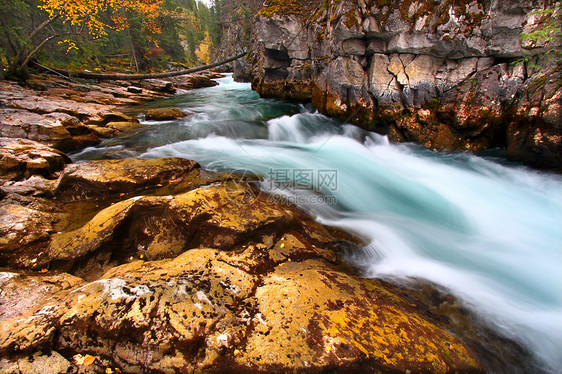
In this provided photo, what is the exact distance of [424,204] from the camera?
19.1 feet

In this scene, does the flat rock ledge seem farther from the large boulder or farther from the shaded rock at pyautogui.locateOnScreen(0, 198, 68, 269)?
the large boulder

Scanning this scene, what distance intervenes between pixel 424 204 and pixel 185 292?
5906 millimetres

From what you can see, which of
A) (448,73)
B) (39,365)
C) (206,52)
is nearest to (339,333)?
(39,365)

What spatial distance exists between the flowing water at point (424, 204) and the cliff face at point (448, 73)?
0.74 m

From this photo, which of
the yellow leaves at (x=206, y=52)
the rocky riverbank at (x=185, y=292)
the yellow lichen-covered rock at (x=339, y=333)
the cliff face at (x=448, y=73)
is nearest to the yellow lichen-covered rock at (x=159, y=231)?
the rocky riverbank at (x=185, y=292)

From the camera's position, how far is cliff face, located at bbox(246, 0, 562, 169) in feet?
18.0

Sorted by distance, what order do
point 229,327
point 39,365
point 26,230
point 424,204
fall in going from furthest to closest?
point 424,204 → point 26,230 → point 229,327 → point 39,365

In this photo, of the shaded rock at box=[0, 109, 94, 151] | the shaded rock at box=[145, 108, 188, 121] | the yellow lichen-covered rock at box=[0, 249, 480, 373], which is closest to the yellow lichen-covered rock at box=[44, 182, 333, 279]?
the yellow lichen-covered rock at box=[0, 249, 480, 373]

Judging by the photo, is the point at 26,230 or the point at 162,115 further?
the point at 162,115

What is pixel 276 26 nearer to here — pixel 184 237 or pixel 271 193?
pixel 271 193

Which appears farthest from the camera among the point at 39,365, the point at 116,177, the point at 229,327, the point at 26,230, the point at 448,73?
the point at 448,73

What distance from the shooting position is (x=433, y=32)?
670 centimetres

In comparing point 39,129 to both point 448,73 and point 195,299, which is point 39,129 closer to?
point 195,299

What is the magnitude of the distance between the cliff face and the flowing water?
74 centimetres
